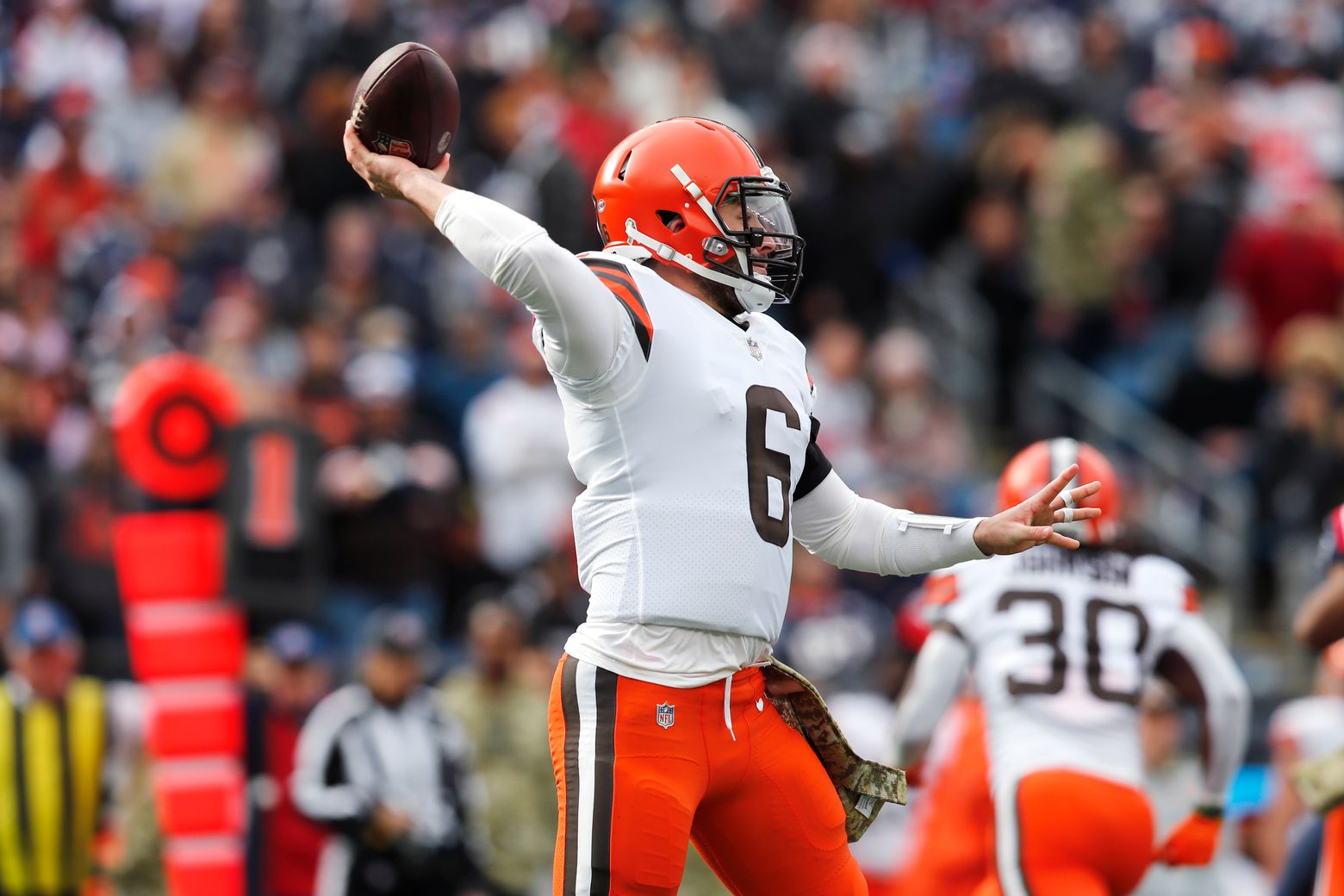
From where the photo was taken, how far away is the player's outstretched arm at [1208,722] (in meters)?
5.95

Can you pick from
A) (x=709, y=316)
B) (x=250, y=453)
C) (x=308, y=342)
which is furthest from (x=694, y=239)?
(x=308, y=342)

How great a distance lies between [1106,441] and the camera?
11.9m

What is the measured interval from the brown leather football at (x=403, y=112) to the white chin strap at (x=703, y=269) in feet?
1.59

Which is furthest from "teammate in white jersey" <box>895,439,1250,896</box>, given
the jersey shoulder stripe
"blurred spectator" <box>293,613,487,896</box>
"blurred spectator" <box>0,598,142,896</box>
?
"blurred spectator" <box>0,598,142,896</box>

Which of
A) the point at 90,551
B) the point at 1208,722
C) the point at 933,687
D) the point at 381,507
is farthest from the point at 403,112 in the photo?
the point at 90,551

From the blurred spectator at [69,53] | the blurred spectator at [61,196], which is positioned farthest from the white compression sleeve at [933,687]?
the blurred spectator at [69,53]

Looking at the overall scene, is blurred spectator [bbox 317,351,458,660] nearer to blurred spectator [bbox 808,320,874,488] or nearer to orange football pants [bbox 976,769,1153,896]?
blurred spectator [bbox 808,320,874,488]

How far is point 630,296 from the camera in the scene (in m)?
4.06

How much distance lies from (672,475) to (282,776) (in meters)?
5.32

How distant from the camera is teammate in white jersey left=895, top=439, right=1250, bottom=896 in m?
5.66

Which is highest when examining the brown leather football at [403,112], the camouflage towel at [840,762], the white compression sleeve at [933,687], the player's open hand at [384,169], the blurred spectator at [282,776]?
the brown leather football at [403,112]

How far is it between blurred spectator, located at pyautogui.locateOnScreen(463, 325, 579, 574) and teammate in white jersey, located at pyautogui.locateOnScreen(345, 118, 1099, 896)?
5.97m

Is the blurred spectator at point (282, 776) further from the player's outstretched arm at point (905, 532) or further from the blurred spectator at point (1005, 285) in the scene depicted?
the blurred spectator at point (1005, 285)

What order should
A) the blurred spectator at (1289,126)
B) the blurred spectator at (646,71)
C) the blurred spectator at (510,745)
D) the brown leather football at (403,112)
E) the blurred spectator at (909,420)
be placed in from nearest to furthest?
1. the brown leather football at (403,112)
2. the blurred spectator at (510,745)
3. the blurred spectator at (909,420)
4. the blurred spectator at (646,71)
5. the blurred spectator at (1289,126)
